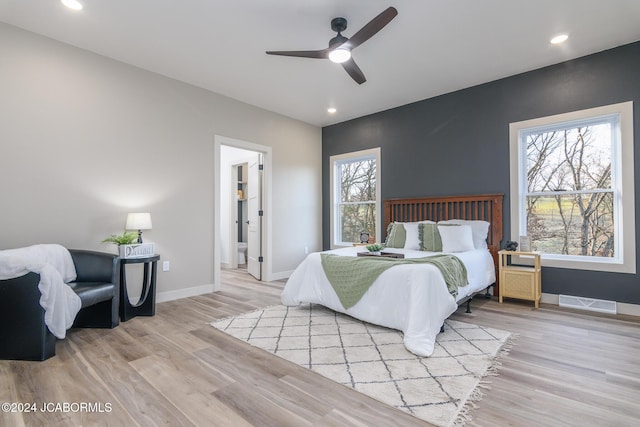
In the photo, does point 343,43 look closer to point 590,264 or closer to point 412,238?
point 412,238

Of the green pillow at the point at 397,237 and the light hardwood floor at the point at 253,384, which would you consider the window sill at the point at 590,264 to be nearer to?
the light hardwood floor at the point at 253,384

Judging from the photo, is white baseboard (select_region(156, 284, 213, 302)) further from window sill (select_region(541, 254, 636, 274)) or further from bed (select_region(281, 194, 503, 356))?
window sill (select_region(541, 254, 636, 274))

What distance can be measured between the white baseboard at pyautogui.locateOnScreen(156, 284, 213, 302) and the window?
2.56 metres

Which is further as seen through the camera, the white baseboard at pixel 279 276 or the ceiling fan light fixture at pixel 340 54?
the white baseboard at pixel 279 276

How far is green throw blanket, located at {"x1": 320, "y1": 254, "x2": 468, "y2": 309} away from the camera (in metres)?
2.87

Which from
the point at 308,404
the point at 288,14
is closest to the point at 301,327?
the point at 308,404

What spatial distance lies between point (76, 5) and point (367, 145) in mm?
4195

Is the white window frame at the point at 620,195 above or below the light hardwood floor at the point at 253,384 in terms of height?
above

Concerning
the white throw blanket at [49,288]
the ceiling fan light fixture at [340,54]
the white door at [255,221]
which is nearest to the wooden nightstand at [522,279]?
the ceiling fan light fixture at [340,54]

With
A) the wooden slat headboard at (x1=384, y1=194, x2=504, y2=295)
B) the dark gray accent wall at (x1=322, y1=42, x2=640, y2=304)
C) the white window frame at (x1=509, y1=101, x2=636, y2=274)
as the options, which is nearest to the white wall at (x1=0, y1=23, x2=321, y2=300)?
the dark gray accent wall at (x1=322, y1=42, x2=640, y2=304)

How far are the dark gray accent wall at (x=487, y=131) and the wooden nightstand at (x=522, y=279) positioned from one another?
292 mm

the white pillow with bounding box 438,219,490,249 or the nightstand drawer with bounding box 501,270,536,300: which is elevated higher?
the white pillow with bounding box 438,219,490,249

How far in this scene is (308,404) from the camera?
1753 mm

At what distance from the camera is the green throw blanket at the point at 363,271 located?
2872mm
